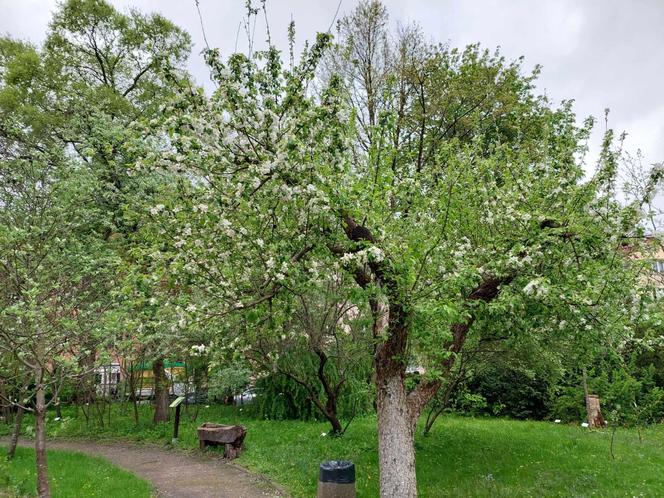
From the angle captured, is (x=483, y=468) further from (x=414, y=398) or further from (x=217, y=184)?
(x=217, y=184)

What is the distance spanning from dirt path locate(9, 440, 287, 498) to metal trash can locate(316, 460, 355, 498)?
4.51 feet

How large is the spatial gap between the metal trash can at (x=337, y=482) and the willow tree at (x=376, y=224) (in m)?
1.09

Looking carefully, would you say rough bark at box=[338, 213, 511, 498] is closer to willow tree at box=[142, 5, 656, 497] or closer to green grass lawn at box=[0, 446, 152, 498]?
willow tree at box=[142, 5, 656, 497]

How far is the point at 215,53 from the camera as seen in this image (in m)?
4.94

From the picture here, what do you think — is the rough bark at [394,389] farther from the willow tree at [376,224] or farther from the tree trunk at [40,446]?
the tree trunk at [40,446]

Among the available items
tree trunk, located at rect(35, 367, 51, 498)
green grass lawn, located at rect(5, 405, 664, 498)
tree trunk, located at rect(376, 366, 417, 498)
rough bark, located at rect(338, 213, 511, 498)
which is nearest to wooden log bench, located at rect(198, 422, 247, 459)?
green grass lawn, located at rect(5, 405, 664, 498)

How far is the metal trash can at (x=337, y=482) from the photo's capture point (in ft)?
23.0

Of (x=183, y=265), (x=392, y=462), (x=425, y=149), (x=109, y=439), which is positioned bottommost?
(x=109, y=439)

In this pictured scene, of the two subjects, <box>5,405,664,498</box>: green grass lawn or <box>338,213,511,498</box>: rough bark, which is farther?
<box>5,405,664,498</box>: green grass lawn

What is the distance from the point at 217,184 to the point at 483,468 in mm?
7252

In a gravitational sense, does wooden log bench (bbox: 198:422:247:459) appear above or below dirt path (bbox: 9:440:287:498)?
above

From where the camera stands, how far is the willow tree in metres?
4.99

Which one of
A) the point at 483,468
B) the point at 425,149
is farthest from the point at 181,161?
the point at 425,149

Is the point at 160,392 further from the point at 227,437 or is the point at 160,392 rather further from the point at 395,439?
the point at 395,439
